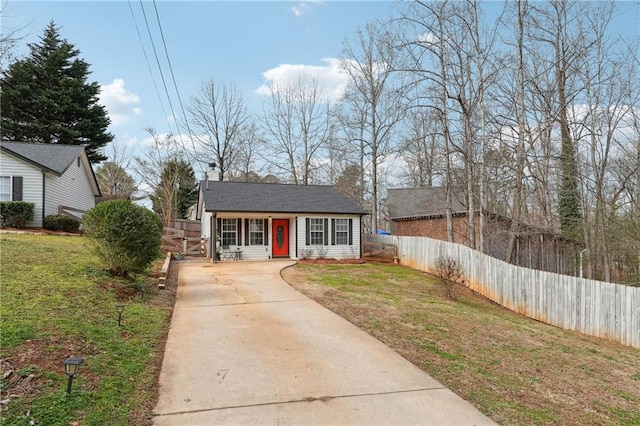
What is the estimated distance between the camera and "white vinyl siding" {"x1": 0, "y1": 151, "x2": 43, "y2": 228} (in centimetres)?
1673

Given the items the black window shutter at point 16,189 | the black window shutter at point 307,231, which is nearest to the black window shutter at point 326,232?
the black window shutter at point 307,231

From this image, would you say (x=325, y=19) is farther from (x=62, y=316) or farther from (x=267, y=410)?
(x=267, y=410)

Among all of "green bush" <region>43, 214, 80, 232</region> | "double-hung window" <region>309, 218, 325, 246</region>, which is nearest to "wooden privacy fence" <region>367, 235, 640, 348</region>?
"double-hung window" <region>309, 218, 325, 246</region>

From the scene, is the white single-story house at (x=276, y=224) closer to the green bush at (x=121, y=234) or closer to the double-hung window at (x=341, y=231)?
the double-hung window at (x=341, y=231)

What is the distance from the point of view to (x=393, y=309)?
8.45 meters

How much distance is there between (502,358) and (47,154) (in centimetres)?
2154

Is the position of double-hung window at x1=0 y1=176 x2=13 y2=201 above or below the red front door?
above

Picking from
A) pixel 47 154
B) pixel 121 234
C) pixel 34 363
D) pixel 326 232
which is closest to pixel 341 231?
pixel 326 232

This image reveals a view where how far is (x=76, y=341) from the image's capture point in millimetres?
4984

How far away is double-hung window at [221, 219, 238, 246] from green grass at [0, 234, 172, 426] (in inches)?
369

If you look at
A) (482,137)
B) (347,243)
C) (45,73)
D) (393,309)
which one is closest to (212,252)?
(347,243)

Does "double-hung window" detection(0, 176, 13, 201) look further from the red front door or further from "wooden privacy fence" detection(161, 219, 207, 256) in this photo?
the red front door

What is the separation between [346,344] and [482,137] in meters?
11.6

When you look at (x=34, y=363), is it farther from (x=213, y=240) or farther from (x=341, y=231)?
(x=341, y=231)
